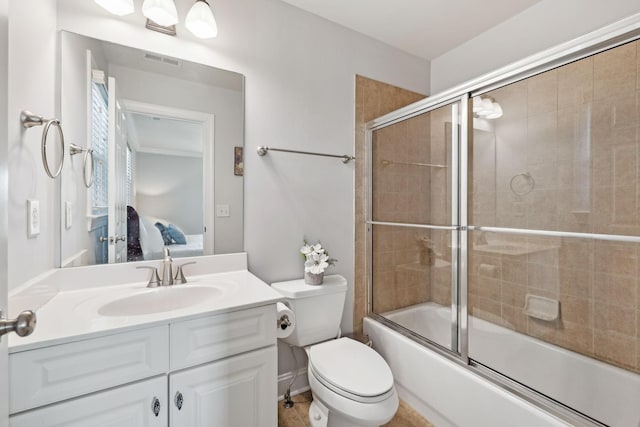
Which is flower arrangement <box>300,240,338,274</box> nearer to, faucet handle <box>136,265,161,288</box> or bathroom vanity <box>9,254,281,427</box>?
bathroom vanity <box>9,254,281,427</box>

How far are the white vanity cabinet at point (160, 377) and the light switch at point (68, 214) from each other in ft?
2.01

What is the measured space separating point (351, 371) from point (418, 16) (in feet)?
6.87

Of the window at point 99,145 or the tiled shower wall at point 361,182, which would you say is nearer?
Result: the window at point 99,145

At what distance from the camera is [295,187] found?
176 centimetres

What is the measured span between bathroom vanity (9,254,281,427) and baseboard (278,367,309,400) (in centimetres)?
56

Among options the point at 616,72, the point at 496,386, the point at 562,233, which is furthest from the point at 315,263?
the point at 616,72

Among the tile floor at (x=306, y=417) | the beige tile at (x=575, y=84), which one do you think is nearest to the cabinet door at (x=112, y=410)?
the tile floor at (x=306, y=417)

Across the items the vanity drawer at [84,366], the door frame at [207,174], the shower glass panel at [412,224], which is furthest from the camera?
the shower glass panel at [412,224]

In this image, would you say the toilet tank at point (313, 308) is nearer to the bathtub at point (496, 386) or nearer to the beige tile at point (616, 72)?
the bathtub at point (496, 386)

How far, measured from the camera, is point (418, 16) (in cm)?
183

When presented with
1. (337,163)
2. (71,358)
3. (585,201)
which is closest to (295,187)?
(337,163)

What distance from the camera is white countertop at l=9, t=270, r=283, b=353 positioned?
2.64 feet

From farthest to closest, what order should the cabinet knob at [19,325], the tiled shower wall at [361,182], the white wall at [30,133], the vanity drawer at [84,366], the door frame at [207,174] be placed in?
1. the tiled shower wall at [361,182]
2. the door frame at [207,174]
3. the white wall at [30,133]
4. the vanity drawer at [84,366]
5. the cabinet knob at [19,325]

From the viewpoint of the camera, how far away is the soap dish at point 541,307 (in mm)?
1585
